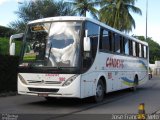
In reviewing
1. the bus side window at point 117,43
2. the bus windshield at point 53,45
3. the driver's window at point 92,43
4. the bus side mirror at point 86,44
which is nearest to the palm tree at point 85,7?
the bus side window at point 117,43

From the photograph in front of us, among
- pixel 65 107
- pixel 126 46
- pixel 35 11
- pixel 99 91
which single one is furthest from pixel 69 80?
pixel 35 11

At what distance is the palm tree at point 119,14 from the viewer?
5003cm

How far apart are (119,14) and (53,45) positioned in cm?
3677

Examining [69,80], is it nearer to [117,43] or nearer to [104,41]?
[104,41]

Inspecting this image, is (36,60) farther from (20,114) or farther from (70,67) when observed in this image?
(20,114)

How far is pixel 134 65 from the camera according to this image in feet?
76.4

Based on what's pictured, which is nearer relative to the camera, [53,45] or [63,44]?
Result: [63,44]

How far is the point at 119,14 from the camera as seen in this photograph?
50562mm

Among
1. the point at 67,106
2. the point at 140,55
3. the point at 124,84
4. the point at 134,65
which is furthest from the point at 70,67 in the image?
the point at 140,55

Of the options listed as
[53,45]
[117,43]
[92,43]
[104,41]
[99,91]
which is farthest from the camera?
[117,43]

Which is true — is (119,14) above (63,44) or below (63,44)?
above

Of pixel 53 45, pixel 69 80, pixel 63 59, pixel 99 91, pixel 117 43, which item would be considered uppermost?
pixel 117 43

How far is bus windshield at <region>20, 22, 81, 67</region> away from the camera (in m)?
14.3

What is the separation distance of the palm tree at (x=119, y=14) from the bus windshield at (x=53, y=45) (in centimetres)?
3514
